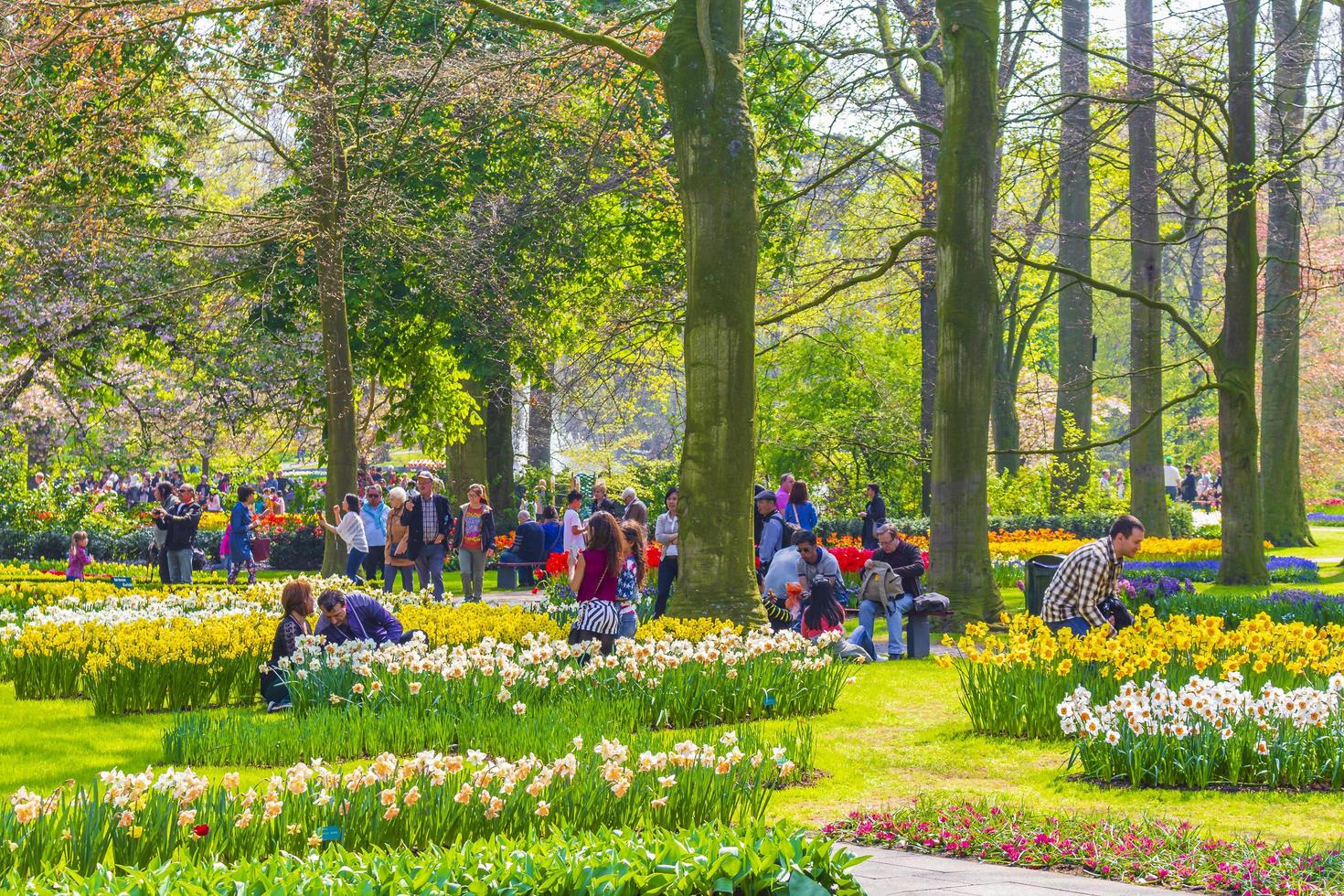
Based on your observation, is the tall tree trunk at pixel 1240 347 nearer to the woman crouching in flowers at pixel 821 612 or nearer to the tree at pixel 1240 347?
the tree at pixel 1240 347

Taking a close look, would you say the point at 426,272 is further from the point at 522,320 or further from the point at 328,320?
the point at 328,320

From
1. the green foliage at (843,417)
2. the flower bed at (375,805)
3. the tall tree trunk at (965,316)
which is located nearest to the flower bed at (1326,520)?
the green foliage at (843,417)

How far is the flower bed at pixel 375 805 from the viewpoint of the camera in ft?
16.3

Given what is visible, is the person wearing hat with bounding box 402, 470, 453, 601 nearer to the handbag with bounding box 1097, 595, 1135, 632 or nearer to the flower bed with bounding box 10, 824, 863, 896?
the handbag with bounding box 1097, 595, 1135, 632

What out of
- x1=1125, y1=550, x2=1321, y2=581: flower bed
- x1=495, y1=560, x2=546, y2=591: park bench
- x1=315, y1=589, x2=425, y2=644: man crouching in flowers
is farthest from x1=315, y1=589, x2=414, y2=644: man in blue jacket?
x1=495, y1=560, x2=546, y2=591: park bench

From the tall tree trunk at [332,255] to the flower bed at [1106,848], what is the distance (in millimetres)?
12822

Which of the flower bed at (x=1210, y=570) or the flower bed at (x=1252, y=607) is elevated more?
the flower bed at (x=1210, y=570)

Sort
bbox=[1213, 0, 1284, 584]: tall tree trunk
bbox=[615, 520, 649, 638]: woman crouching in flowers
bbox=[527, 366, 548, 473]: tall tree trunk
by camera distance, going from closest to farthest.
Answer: bbox=[615, 520, 649, 638]: woman crouching in flowers
bbox=[1213, 0, 1284, 584]: tall tree trunk
bbox=[527, 366, 548, 473]: tall tree trunk

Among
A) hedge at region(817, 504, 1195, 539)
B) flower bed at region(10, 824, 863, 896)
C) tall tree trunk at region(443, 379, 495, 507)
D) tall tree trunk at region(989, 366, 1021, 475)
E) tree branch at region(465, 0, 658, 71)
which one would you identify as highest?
tree branch at region(465, 0, 658, 71)

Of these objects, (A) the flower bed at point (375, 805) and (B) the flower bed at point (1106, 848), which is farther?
(B) the flower bed at point (1106, 848)

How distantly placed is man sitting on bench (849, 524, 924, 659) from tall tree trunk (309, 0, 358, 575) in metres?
8.02

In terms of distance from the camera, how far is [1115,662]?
27.7ft

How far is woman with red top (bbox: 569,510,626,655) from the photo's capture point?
34.4ft

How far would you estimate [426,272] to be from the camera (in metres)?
22.7
